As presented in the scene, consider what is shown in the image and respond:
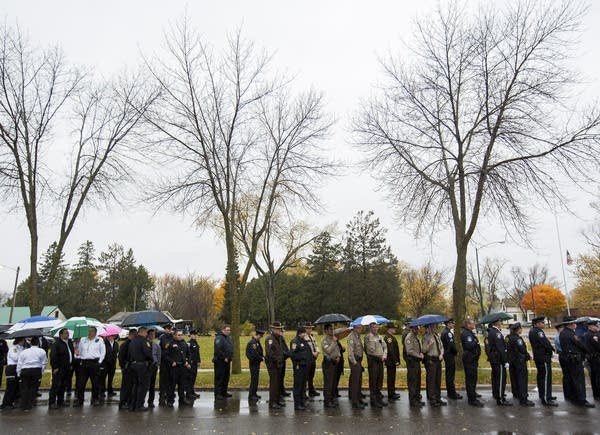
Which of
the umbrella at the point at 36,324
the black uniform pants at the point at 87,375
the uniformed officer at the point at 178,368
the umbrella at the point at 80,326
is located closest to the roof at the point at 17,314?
the umbrella at the point at 36,324

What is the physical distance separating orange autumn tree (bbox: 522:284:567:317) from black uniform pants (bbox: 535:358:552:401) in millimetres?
69947

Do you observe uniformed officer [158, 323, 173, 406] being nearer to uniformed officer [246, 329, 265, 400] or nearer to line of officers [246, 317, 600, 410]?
uniformed officer [246, 329, 265, 400]

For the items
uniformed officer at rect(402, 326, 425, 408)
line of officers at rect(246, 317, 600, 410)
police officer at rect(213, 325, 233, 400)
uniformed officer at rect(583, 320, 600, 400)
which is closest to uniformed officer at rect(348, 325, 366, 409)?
line of officers at rect(246, 317, 600, 410)

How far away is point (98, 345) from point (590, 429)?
36.2 ft

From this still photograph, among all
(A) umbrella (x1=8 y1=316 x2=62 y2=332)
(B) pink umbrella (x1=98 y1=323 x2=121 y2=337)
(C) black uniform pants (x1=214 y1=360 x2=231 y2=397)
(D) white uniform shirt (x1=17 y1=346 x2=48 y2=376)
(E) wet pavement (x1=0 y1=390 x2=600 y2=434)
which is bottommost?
(E) wet pavement (x1=0 y1=390 x2=600 y2=434)

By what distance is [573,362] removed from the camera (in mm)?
10797

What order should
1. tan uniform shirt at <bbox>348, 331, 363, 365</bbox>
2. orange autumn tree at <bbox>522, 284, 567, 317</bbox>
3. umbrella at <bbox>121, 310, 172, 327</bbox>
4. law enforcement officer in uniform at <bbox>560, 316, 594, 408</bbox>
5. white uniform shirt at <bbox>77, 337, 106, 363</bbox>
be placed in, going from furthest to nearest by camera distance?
orange autumn tree at <bbox>522, 284, 567, 317</bbox>
white uniform shirt at <bbox>77, 337, 106, 363</bbox>
umbrella at <bbox>121, 310, 172, 327</bbox>
tan uniform shirt at <bbox>348, 331, 363, 365</bbox>
law enforcement officer in uniform at <bbox>560, 316, 594, 408</bbox>

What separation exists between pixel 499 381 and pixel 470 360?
0.77 m

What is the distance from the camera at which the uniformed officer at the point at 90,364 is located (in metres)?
11.9

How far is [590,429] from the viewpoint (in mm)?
8266

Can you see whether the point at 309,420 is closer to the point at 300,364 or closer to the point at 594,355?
the point at 300,364

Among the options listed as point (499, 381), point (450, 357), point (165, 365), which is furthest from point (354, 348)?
point (165, 365)

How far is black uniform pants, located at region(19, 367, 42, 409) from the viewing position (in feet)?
36.1

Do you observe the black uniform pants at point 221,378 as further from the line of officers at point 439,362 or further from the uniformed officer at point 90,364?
the uniformed officer at point 90,364
